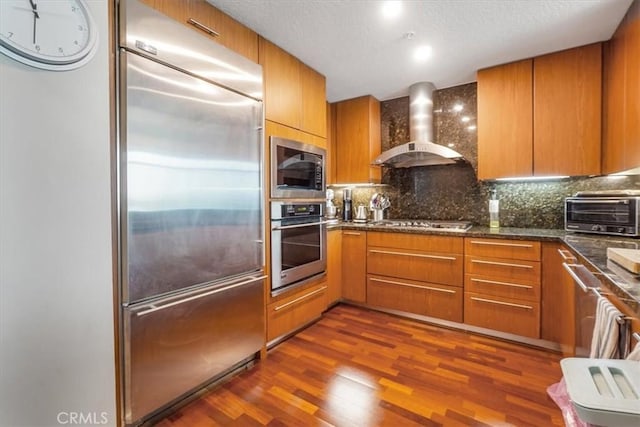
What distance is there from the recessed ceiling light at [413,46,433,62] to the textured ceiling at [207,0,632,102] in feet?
0.13

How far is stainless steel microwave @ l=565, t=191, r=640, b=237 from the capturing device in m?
1.73

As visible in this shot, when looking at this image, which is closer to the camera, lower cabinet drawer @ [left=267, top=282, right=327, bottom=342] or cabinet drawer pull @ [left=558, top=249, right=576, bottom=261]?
cabinet drawer pull @ [left=558, top=249, right=576, bottom=261]

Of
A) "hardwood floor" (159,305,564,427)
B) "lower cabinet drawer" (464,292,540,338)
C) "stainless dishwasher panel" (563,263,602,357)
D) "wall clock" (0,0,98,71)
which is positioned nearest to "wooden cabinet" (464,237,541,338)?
"lower cabinet drawer" (464,292,540,338)

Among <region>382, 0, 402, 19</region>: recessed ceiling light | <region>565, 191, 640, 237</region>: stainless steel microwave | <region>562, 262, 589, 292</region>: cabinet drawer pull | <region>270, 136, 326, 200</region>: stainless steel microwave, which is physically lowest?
<region>562, 262, 589, 292</region>: cabinet drawer pull

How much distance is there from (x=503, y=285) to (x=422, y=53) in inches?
76.0

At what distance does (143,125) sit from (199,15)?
0.77 metres

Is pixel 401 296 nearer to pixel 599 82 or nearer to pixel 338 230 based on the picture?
pixel 338 230

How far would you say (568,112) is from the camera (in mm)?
2203

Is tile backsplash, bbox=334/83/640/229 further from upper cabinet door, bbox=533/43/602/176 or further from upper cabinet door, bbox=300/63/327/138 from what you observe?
upper cabinet door, bbox=300/63/327/138

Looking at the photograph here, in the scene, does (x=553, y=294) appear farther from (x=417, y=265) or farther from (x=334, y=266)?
(x=334, y=266)

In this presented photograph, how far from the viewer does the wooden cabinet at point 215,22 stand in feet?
4.77

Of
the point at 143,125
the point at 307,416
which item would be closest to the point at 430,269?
the point at 307,416

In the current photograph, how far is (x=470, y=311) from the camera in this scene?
2316mm

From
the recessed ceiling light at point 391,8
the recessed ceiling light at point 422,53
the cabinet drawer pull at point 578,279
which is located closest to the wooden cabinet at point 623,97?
the cabinet drawer pull at point 578,279
